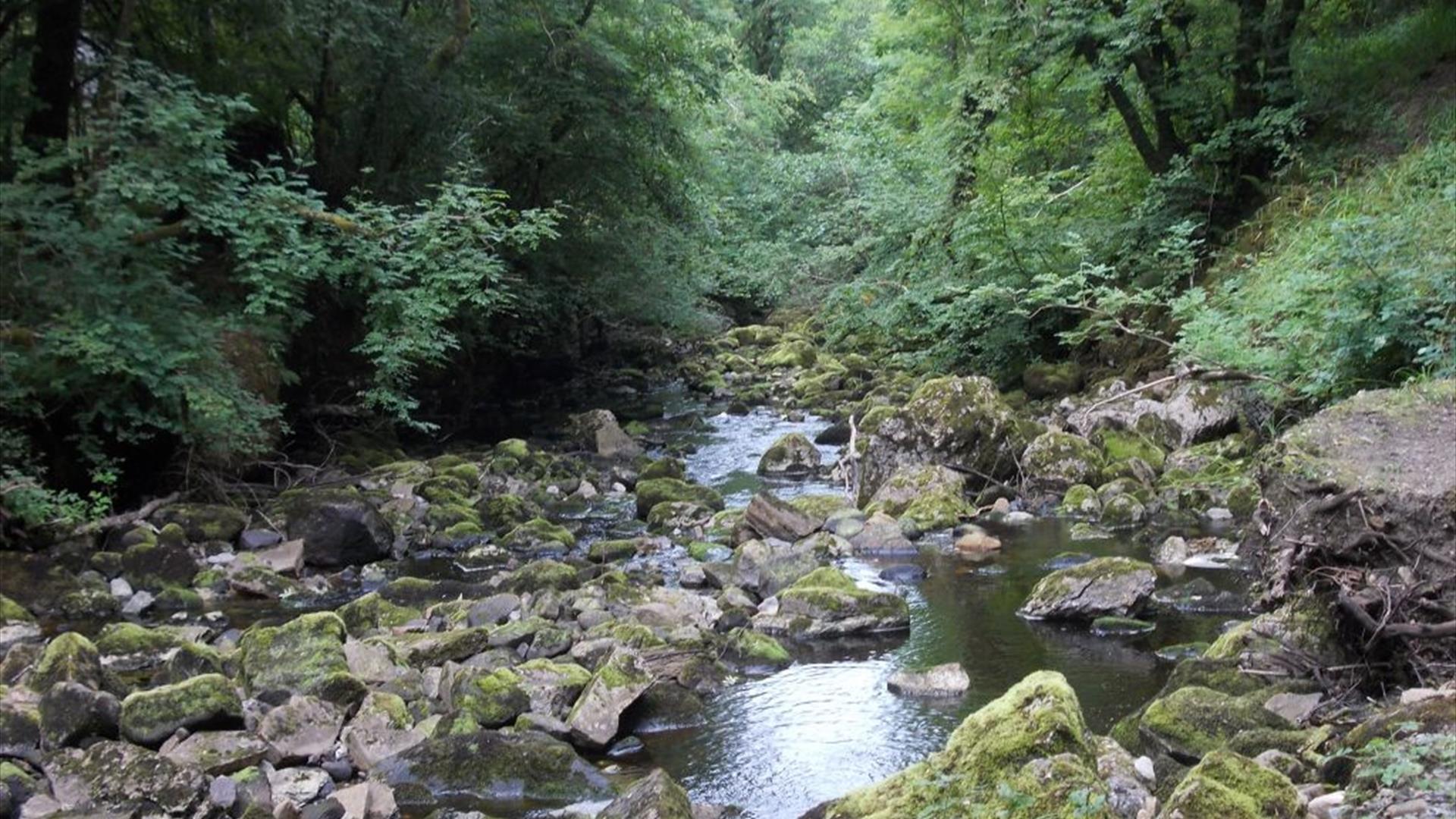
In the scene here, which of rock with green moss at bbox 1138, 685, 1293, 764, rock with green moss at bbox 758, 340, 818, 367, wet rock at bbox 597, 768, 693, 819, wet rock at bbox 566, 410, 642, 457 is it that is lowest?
wet rock at bbox 597, 768, 693, 819

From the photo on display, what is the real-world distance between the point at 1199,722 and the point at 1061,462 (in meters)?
7.33

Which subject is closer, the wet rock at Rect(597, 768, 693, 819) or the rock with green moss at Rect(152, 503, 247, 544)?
the wet rock at Rect(597, 768, 693, 819)

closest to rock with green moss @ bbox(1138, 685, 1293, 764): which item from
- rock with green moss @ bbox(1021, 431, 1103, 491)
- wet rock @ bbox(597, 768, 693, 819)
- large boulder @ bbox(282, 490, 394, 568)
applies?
wet rock @ bbox(597, 768, 693, 819)

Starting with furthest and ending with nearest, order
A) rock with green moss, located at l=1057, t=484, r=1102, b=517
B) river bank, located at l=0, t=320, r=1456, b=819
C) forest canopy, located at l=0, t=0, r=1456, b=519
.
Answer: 1. rock with green moss, located at l=1057, t=484, r=1102, b=517
2. forest canopy, located at l=0, t=0, r=1456, b=519
3. river bank, located at l=0, t=320, r=1456, b=819

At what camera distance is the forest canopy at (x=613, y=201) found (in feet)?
31.4

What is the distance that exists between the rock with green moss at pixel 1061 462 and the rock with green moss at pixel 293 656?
790 cm

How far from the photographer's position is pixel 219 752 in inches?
224

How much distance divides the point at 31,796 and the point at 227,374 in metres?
6.02

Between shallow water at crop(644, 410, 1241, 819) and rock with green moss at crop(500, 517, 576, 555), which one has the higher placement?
rock with green moss at crop(500, 517, 576, 555)

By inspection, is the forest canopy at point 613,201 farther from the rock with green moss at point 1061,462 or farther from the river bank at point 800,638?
the river bank at point 800,638

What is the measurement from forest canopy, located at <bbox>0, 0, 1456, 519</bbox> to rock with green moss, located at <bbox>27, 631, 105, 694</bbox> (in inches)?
135

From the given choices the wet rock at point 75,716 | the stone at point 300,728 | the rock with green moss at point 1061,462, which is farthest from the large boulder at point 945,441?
the wet rock at point 75,716

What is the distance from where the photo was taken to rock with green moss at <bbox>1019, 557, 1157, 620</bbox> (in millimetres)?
7984

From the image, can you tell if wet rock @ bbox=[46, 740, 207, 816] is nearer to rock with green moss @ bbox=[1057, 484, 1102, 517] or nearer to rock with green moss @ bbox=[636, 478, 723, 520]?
rock with green moss @ bbox=[636, 478, 723, 520]
